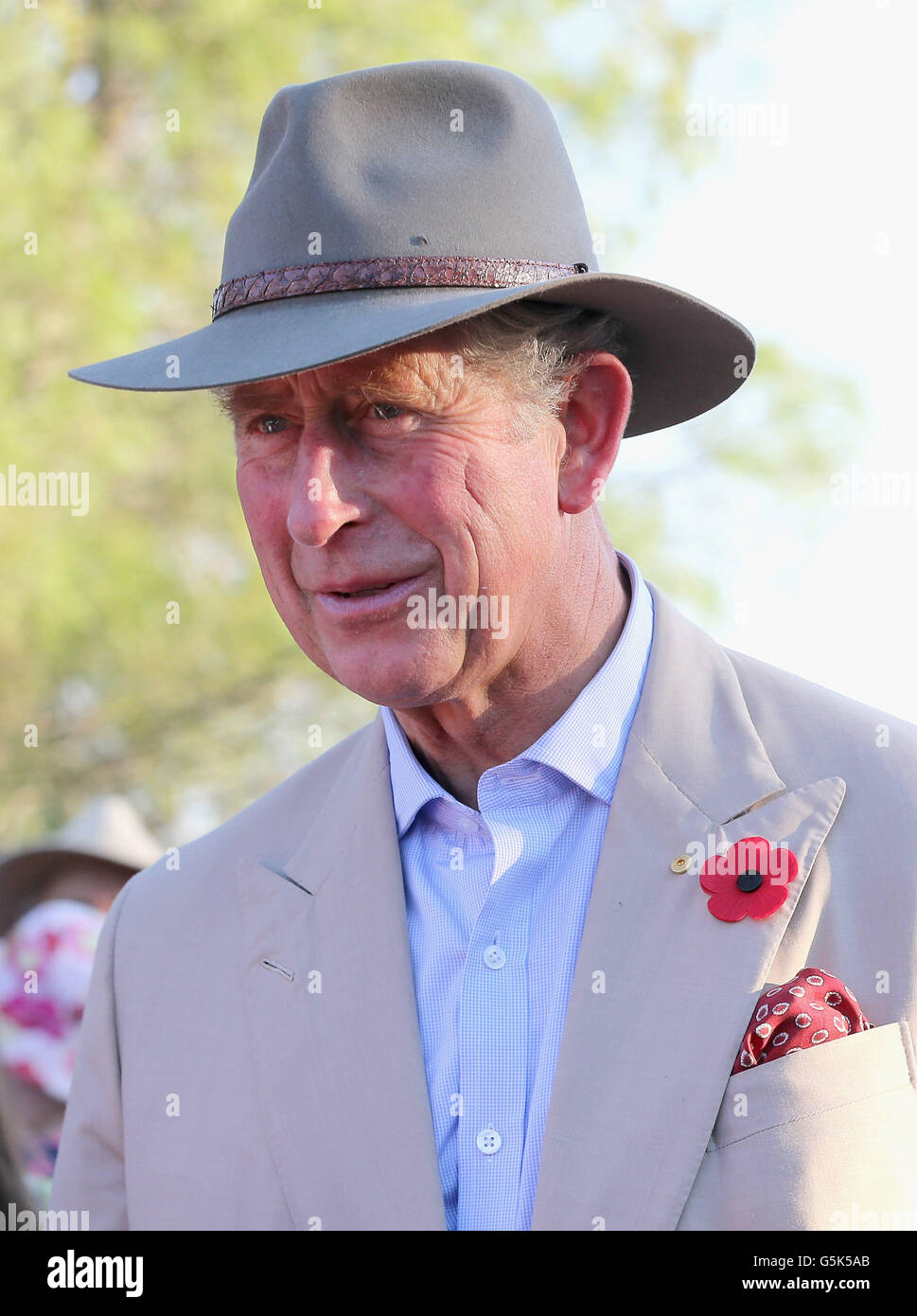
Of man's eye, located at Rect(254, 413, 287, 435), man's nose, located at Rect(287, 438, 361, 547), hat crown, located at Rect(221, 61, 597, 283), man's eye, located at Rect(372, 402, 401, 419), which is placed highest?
hat crown, located at Rect(221, 61, 597, 283)

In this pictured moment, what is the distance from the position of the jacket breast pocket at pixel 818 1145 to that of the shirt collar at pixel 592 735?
0.51 meters

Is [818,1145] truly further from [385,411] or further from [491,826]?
[385,411]

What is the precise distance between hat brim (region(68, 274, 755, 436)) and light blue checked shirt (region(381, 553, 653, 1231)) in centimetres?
38

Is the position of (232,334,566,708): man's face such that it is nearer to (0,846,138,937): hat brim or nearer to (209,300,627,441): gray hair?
(209,300,627,441): gray hair

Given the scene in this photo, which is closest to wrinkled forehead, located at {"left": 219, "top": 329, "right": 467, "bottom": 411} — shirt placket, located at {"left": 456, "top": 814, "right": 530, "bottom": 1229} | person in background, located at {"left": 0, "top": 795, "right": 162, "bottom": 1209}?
shirt placket, located at {"left": 456, "top": 814, "right": 530, "bottom": 1229}

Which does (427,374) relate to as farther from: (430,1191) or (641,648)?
(430,1191)

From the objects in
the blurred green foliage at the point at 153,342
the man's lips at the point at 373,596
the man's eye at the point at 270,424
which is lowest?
the man's lips at the point at 373,596

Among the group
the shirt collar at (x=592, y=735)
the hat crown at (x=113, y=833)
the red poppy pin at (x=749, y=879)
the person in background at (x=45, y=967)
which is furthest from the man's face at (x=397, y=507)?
the hat crown at (x=113, y=833)

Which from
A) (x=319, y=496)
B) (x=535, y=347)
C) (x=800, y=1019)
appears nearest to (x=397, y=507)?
(x=319, y=496)

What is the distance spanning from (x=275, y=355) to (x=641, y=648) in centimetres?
75

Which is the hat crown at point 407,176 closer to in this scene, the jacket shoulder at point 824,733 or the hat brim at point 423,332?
the hat brim at point 423,332

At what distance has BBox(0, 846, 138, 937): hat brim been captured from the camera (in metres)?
4.72

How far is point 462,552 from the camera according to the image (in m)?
2.07

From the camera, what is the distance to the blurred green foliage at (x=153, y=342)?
9.14 meters
